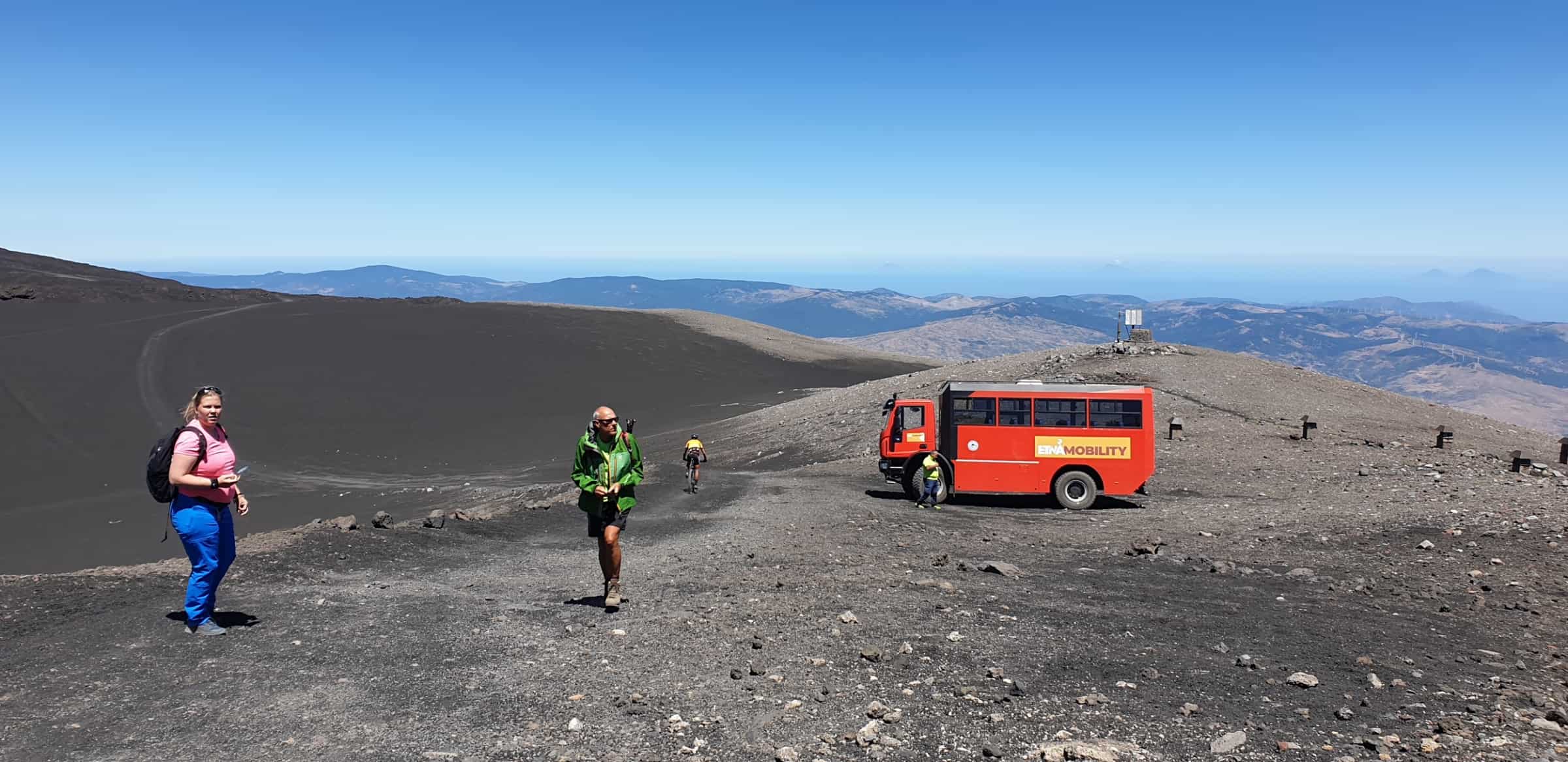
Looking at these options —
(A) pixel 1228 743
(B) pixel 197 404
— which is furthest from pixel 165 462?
(A) pixel 1228 743

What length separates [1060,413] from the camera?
2089cm

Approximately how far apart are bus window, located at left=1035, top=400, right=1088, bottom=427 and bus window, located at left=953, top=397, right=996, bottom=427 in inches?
40.8

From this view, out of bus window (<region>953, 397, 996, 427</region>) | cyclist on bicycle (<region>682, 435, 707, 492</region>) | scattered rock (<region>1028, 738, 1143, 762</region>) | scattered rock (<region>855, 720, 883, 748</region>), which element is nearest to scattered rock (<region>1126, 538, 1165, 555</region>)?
bus window (<region>953, 397, 996, 427</region>)

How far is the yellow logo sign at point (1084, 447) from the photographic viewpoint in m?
A: 20.6

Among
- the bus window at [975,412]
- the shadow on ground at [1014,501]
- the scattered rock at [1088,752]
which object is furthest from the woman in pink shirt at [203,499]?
the bus window at [975,412]

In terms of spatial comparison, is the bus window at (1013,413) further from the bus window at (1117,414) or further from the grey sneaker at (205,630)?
the grey sneaker at (205,630)

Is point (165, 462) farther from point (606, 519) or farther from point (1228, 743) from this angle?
point (1228, 743)

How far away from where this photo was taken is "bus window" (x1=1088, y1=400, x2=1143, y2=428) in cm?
2058

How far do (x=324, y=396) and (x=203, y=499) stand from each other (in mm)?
48280

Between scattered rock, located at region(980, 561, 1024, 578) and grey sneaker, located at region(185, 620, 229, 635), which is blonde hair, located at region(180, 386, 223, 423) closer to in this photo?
grey sneaker, located at region(185, 620, 229, 635)

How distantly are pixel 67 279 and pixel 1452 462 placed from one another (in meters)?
110

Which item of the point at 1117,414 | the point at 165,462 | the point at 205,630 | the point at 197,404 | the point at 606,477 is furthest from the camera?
the point at 1117,414

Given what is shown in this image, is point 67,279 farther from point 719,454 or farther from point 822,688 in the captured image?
point 822,688

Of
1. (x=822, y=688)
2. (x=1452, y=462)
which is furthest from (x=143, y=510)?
(x=1452, y=462)
